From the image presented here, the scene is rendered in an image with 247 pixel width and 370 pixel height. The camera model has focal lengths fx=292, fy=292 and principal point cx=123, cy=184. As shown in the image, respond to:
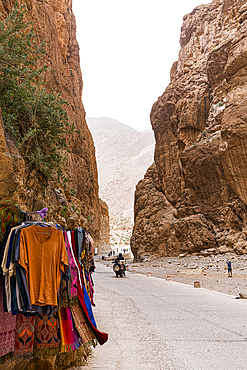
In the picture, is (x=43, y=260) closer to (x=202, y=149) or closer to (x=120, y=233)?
(x=202, y=149)

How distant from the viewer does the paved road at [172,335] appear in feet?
13.8

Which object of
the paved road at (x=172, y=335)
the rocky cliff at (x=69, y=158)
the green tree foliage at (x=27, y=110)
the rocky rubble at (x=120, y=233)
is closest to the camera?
the paved road at (x=172, y=335)

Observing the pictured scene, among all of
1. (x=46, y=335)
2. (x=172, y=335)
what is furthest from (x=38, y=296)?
(x=172, y=335)

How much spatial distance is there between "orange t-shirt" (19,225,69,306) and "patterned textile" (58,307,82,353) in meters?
0.35

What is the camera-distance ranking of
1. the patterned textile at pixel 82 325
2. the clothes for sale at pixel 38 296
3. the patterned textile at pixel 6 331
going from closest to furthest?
the patterned textile at pixel 6 331, the clothes for sale at pixel 38 296, the patterned textile at pixel 82 325

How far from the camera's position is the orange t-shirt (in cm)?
343

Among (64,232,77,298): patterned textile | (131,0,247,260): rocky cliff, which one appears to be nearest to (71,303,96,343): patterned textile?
(64,232,77,298): patterned textile

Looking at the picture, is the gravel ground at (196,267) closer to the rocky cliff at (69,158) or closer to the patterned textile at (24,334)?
the rocky cliff at (69,158)

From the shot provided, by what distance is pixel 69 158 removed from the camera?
29.9 meters

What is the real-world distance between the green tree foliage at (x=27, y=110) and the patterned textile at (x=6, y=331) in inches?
303

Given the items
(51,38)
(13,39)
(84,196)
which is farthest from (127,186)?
(13,39)

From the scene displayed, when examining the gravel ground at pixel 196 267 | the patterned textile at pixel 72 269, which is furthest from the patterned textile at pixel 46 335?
the gravel ground at pixel 196 267

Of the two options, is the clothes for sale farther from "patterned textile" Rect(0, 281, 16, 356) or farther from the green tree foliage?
the green tree foliage

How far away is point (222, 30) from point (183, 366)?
40166 mm
